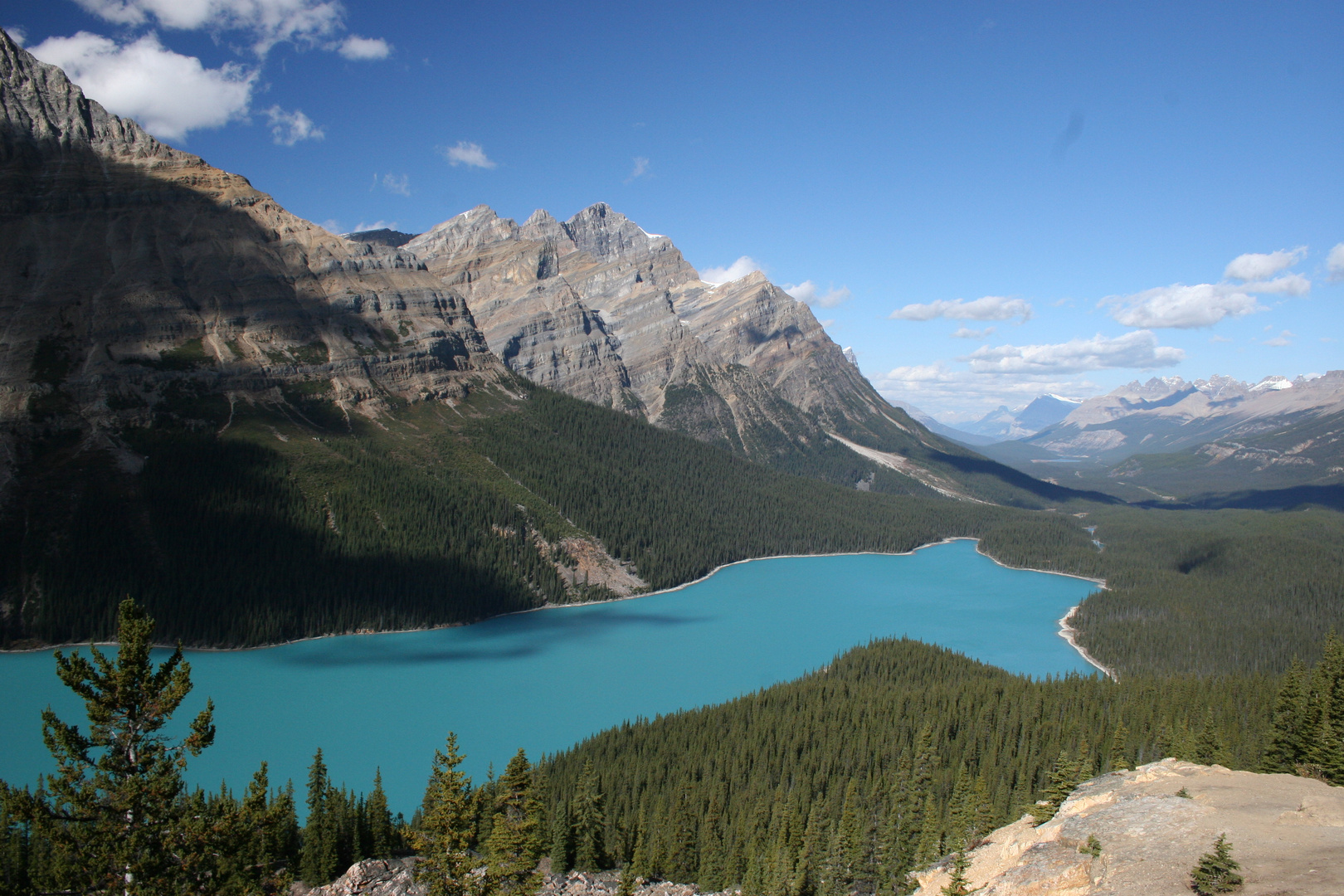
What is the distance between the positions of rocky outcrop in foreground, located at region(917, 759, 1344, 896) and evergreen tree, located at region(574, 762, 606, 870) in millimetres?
15779

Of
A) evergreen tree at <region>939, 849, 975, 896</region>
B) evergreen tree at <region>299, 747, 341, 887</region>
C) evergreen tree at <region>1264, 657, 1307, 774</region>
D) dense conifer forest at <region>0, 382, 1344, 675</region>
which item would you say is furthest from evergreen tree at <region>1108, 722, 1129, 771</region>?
dense conifer forest at <region>0, 382, 1344, 675</region>

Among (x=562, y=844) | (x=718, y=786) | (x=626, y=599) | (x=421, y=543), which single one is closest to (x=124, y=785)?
(x=562, y=844)

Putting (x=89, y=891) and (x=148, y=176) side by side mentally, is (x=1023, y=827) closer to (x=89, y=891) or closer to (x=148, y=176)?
(x=89, y=891)

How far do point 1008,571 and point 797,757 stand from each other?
4831 inches

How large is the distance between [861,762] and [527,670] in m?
42.1

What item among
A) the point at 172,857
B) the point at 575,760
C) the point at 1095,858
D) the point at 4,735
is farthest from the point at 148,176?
the point at 1095,858

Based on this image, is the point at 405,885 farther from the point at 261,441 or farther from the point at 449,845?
the point at 261,441

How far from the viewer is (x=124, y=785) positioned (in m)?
17.2

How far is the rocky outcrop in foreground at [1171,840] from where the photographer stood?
21781 millimetres

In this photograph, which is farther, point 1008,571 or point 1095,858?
point 1008,571

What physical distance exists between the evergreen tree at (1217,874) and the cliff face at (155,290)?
124 metres

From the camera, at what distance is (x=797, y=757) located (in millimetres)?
56500

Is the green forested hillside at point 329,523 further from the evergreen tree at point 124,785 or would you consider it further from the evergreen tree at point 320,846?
the evergreen tree at point 124,785

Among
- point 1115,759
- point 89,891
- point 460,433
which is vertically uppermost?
point 460,433
